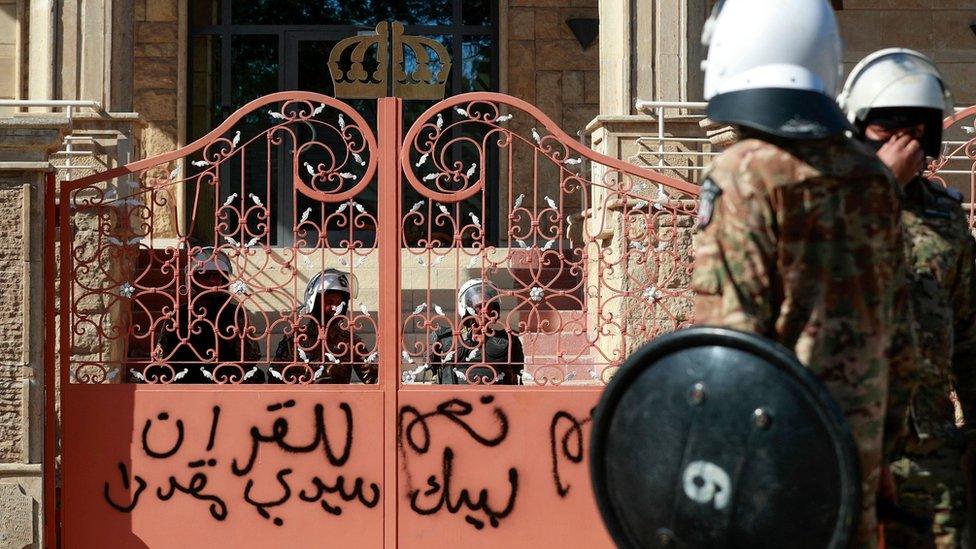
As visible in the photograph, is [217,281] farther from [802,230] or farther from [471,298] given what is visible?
[802,230]

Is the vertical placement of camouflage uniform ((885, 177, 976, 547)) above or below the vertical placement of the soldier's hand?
below

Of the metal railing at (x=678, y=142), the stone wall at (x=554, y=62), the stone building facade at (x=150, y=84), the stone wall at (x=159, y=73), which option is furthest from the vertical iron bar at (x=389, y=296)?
the stone wall at (x=159, y=73)

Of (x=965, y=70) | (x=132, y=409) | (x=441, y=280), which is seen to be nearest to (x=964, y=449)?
(x=132, y=409)

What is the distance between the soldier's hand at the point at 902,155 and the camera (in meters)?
3.63

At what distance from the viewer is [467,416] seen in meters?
6.18

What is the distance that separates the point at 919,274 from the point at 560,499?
2.79 meters

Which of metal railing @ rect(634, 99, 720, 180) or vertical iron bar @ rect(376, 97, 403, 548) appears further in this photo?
metal railing @ rect(634, 99, 720, 180)

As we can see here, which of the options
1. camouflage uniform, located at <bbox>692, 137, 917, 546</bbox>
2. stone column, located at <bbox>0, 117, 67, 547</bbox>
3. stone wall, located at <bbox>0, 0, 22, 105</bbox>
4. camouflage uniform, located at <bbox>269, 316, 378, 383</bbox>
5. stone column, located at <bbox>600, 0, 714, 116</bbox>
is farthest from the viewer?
stone wall, located at <bbox>0, 0, 22, 105</bbox>

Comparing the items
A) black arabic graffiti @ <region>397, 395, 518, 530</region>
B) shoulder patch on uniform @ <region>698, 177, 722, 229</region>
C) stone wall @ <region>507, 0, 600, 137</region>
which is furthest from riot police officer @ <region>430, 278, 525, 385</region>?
stone wall @ <region>507, 0, 600, 137</region>

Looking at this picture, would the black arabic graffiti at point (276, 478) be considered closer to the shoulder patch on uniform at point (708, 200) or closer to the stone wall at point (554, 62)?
the shoulder patch on uniform at point (708, 200)

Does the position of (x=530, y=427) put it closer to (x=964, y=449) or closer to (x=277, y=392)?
(x=277, y=392)

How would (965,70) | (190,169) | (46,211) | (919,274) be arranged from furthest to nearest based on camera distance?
(190,169), (965,70), (46,211), (919,274)

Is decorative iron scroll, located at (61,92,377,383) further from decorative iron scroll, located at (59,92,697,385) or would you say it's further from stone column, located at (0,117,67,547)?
stone column, located at (0,117,67,547)

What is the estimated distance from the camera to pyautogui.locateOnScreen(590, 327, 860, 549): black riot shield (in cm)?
274
